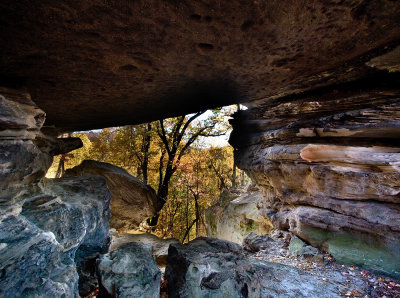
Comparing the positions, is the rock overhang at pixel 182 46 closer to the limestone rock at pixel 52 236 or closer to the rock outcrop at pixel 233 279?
the limestone rock at pixel 52 236

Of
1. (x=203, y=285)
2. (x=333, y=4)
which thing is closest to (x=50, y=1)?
(x=333, y=4)

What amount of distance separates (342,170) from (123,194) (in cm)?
869

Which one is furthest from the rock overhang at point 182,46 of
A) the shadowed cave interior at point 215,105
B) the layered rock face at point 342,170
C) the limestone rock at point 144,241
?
the limestone rock at point 144,241

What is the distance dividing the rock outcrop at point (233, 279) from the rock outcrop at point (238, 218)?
5.76m

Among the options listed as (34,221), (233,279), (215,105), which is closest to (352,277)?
(233,279)

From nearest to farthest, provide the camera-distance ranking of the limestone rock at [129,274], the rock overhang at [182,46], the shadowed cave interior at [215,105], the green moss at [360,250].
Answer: the rock overhang at [182,46] < the shadowed cave interior at [215,105] < the limestone rock at [129,274] < the green moss at [360,250]

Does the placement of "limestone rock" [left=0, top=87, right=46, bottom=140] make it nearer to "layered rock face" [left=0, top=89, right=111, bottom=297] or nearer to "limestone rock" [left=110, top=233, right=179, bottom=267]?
"layered rock face" [left=0, top=89, right=111, bottom=297]

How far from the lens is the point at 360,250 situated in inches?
182

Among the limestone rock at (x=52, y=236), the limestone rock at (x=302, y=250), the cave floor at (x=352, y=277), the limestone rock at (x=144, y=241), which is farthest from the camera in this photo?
the limestone rock at (x=144, y=241)

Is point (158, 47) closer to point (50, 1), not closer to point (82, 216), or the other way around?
point (50, 1)

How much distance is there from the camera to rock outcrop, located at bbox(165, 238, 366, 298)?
11.8ft

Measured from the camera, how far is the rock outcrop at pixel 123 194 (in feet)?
29.2

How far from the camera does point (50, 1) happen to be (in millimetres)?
2230

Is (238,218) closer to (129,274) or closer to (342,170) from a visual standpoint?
(342,170)
